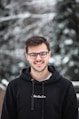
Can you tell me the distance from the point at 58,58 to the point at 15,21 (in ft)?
9.85

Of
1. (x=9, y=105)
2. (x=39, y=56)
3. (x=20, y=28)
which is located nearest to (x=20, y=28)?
(x=20, y=28)

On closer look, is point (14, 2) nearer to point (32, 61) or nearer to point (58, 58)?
point (58, 58)

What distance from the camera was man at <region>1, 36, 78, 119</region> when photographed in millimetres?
4035

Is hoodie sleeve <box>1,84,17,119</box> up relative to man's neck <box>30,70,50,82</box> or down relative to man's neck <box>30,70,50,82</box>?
down

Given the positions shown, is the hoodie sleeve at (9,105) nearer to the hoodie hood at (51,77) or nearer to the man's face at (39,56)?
the hoodie hood at (51,77)

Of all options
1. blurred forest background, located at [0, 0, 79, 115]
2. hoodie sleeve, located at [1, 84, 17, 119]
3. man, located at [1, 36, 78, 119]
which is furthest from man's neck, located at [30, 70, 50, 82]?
blurred forest background, located at [0, 0, 79, 115]

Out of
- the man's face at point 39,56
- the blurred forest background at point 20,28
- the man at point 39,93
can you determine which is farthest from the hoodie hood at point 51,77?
the blurred forest background at point 20,28

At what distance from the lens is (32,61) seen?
13.3 ft

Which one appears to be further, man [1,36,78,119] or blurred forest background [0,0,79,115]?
blurred forest background [0,0,79,115]

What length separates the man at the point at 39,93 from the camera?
4035 millimetres

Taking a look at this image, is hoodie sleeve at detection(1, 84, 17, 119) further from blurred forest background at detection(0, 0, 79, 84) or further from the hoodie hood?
blurred forest background at detection(0, 0, 79, 84)

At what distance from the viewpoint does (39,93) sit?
13.5 feet

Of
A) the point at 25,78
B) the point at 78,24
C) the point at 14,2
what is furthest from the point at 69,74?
the point at 25,78

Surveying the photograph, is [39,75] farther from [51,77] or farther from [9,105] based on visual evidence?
[9,105]
